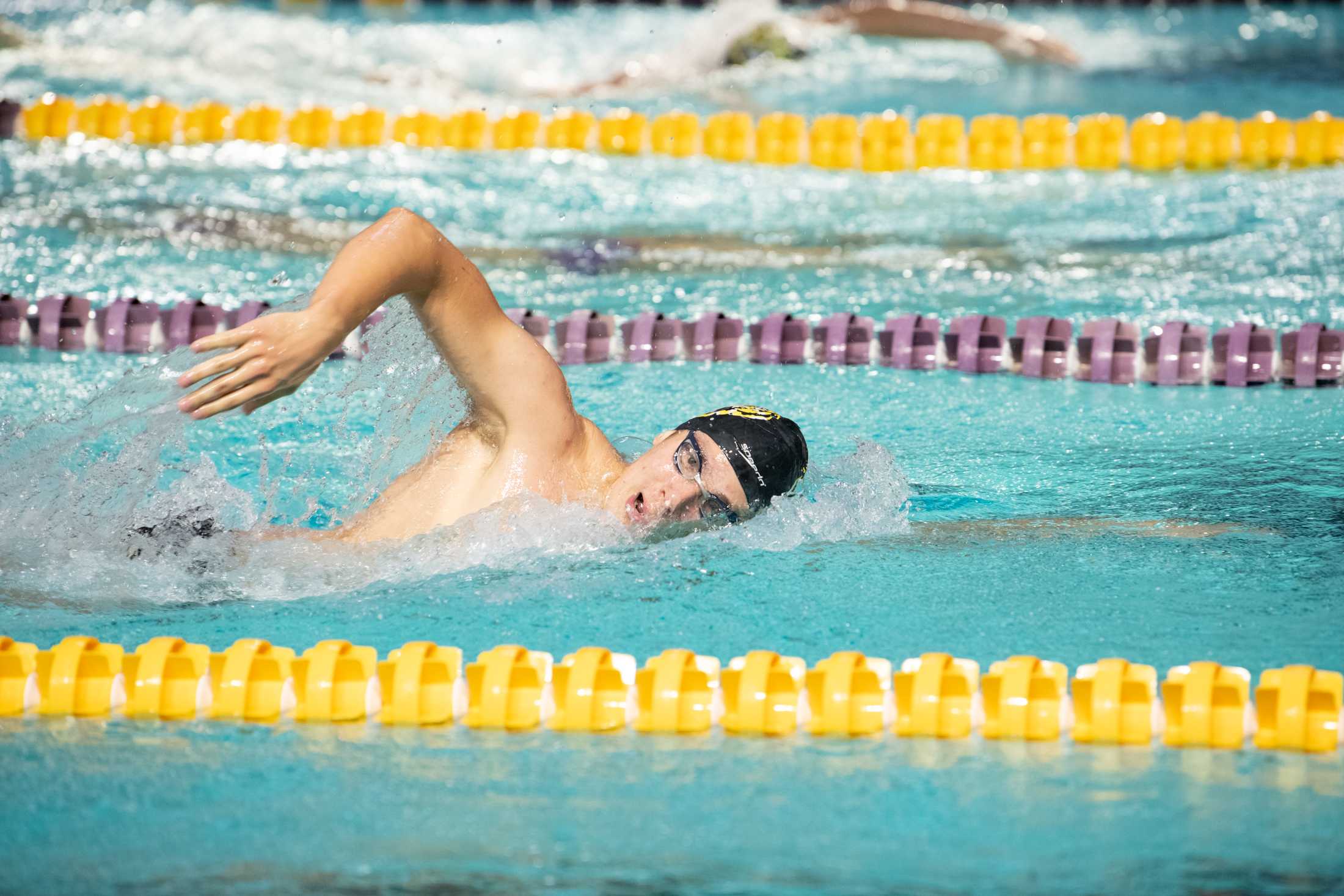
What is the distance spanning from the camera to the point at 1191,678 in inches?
110

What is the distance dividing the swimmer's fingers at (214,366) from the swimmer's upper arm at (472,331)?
0.33 meters

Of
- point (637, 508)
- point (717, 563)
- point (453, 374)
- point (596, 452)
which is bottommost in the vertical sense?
point (717, 563)

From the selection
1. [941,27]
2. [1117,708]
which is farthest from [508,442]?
[941,27]

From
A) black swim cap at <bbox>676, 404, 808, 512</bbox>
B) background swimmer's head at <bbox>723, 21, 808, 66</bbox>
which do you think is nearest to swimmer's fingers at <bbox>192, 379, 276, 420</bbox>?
black swim cap at <bbox>676, 404, 808, 512</bbox>

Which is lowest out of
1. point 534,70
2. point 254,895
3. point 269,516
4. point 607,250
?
point 254,895

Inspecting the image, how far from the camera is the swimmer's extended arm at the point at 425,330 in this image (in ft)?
8.23

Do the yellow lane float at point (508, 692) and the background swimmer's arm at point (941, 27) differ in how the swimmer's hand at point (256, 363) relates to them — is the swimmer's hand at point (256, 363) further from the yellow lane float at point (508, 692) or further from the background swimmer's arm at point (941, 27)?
the background swimmer's arm at point (941, 27)

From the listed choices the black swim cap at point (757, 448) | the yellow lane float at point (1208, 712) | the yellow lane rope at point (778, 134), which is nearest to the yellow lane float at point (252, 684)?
the black swim cap at point (757, 448)

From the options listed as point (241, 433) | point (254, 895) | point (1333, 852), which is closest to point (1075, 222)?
point (241, 433)

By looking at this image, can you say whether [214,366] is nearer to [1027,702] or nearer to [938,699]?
[938,699]

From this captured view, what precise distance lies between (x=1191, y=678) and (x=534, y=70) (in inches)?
382

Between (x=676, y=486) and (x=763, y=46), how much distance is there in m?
8.53

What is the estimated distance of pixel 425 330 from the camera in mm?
3098

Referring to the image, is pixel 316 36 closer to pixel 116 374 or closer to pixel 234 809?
pixel 116 374
